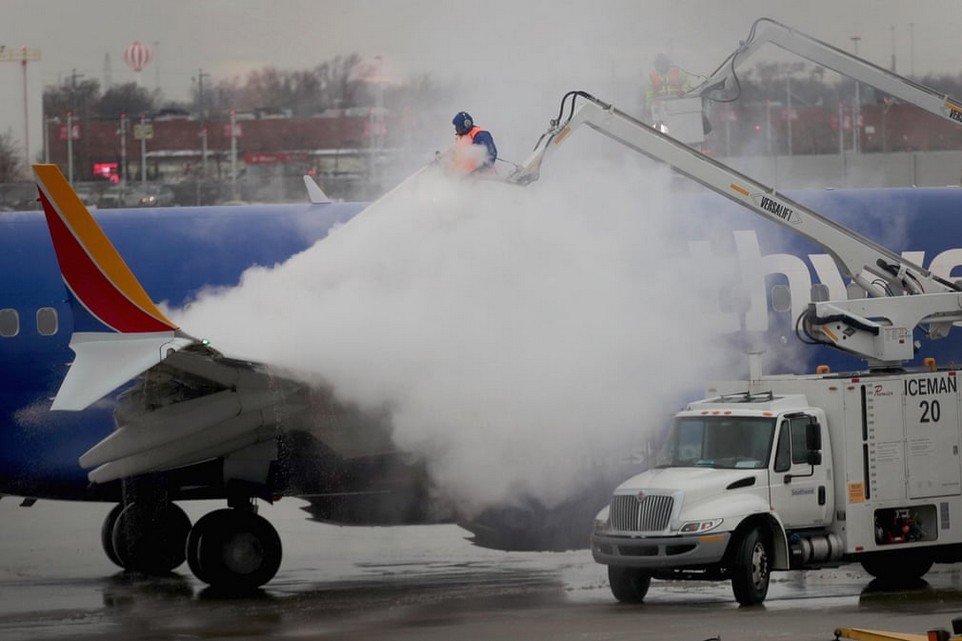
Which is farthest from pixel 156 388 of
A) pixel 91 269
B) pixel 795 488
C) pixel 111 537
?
pixel 795 488

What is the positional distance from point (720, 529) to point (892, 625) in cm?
203

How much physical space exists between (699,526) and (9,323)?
8930 millimetres

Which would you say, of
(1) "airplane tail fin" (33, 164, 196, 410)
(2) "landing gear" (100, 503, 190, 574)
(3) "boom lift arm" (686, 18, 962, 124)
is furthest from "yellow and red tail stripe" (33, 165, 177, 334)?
(3) "boom lift arm" (686, 18, 962, 124)

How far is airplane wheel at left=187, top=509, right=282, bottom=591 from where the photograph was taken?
17438 millimetres

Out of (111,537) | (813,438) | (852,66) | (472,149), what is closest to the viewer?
(813,438)

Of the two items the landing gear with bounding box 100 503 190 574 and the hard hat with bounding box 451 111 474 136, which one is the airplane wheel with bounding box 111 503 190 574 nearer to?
the landing gear with bounding box 100 503 190 574

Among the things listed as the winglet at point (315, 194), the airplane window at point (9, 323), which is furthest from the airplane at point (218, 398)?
the winglet at point (315, 194)

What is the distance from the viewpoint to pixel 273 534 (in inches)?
695

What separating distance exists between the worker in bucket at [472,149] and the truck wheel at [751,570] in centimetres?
474

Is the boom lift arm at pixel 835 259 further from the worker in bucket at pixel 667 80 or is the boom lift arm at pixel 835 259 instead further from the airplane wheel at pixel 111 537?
the airplane wheel at pixel 111 537

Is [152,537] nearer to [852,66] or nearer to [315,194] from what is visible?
[315,194]

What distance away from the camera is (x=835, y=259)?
693 inches

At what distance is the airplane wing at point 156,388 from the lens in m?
15.2

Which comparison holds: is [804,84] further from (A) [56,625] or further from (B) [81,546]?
(A) [56,625]
